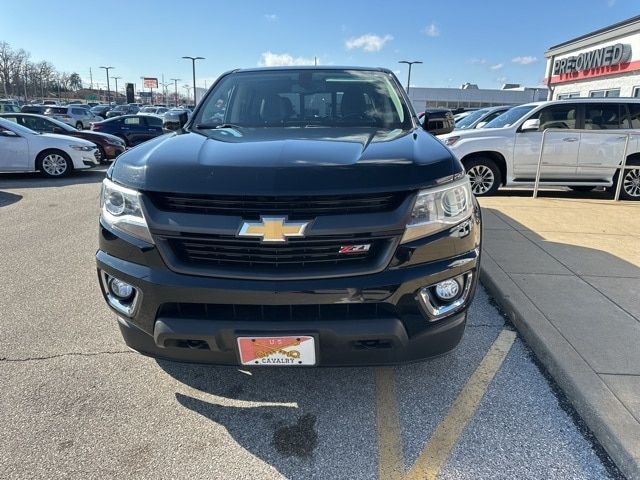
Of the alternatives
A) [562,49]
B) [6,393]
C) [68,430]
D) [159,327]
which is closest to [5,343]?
[6,393]

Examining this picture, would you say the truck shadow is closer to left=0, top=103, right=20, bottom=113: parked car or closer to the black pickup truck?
the black pickup truck

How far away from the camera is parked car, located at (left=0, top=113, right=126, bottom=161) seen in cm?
1311

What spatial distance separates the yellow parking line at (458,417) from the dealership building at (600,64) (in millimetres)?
20602

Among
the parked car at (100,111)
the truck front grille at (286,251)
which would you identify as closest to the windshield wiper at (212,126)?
the truck front grille at (286,251)

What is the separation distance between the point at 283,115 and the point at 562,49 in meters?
28.4

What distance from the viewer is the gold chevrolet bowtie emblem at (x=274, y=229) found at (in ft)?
6.81

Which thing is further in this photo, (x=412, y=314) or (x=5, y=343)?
(x=5, y=343)

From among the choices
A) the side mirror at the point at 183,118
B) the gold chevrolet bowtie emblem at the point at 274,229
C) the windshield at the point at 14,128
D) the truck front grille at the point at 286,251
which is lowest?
the truck front grille at the point at 286,251

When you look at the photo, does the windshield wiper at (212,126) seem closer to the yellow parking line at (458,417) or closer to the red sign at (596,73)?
the yellow parking line at (458,417)

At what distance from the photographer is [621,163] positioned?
331 inches

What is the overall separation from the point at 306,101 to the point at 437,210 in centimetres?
179

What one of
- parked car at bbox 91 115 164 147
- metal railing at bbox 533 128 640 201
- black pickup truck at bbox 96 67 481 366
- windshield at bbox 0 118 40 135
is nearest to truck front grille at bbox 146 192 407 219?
black pickup truck at bbox 96 67 481 366

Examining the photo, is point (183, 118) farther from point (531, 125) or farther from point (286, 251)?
point (531, 125)

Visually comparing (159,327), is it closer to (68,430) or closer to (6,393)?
(68,430)
